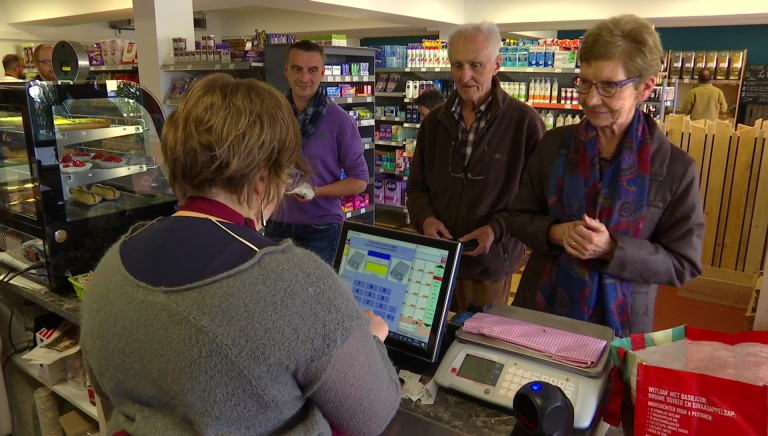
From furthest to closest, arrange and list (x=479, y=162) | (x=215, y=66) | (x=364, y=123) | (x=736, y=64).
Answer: (x=736, y=64)
(x=364, y=123)
(x=215, y=66)
(x=479, y=162)

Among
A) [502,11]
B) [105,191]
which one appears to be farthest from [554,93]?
[105,191]

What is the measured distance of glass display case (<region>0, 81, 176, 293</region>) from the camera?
6.72 feet

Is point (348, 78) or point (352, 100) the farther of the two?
point (352, 100)

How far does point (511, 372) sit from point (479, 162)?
3.91 ft

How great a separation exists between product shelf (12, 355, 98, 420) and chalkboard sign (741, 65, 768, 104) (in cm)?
1180

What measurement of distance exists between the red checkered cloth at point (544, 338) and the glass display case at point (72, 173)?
133cm

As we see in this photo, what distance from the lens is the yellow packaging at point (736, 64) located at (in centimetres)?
1041

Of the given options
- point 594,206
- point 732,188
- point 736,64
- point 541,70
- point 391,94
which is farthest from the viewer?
point 736,64

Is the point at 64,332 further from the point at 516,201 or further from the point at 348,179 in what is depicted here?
the point at 516,201

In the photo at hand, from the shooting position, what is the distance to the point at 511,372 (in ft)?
4.40

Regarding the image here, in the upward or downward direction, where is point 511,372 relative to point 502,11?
downward

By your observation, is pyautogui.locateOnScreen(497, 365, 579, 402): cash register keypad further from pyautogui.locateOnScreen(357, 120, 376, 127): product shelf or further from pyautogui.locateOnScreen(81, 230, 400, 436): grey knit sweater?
pyautogui.locateOnScreen(357, 120, 376, 127): product shelf

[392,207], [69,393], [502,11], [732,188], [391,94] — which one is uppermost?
[502,11]

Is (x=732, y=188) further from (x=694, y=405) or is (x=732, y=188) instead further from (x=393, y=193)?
(x=393, y=193)
